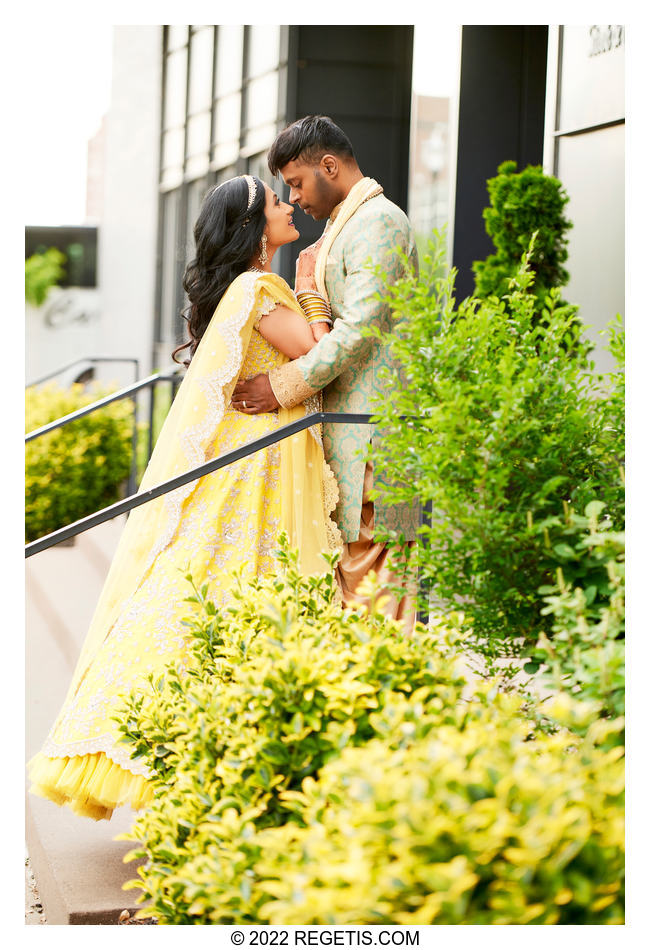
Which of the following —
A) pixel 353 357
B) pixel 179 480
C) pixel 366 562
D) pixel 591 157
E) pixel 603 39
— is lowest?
pixel 366 562

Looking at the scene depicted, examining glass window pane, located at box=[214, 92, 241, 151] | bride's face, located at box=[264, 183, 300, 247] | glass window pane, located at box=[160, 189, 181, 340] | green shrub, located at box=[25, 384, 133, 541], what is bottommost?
green shrub, located at box=[25, 384, 133, 541]

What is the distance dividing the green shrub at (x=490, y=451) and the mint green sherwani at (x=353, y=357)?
64cm

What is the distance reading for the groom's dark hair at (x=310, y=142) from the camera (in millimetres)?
3223

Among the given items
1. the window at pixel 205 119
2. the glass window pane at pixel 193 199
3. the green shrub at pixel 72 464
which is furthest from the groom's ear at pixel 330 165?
the glass window pane at pixel 193 199

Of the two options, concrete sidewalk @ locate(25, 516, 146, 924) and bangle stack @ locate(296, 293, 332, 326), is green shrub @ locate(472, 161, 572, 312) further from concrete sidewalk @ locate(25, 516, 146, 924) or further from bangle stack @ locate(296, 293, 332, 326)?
concrete sidewalk @ locate(25, 516, 146, 924)

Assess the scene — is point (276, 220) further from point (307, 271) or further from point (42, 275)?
point (42, 275)

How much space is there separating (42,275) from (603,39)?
1222 cm

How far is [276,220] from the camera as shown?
10.3ft

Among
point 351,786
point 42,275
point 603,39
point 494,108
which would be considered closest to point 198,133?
point 42,275

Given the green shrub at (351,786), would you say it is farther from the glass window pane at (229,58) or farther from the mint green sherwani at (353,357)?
the glass window pane at (229,58)

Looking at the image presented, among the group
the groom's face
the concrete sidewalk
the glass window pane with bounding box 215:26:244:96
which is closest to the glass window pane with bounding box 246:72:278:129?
the glass window pane with bounding box 215:26:244:96

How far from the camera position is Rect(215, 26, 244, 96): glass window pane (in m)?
9.82

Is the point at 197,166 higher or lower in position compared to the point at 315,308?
higher

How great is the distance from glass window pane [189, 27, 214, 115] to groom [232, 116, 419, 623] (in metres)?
8.27
